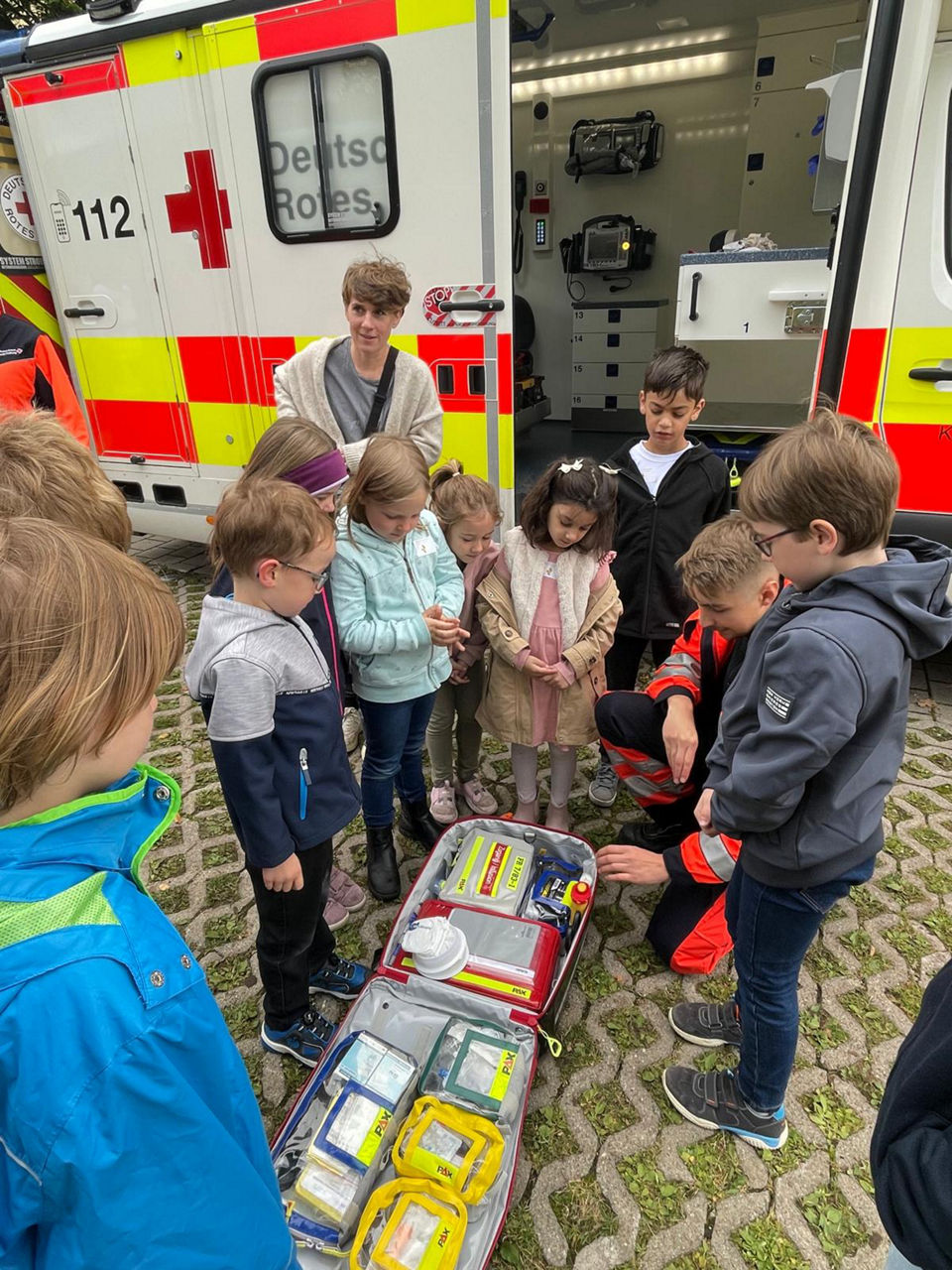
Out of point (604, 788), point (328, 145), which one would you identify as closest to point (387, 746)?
point (604, 788)

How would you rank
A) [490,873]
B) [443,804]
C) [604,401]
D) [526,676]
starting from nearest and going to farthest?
[490,873], [526,676], [443,804], [604,401]

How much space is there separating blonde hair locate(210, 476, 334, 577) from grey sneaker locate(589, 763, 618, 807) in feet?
5.74

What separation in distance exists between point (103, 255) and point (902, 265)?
389 centimetres

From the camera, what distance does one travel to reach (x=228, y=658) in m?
1.47

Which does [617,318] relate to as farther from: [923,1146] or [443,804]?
[923,1146]

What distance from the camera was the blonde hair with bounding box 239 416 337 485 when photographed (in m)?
1.80

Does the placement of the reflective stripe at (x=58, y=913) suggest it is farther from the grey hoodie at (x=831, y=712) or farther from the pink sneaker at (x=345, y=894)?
the pink sneaker at (x=345, y=894)

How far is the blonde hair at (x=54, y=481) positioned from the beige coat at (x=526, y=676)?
1149 mm

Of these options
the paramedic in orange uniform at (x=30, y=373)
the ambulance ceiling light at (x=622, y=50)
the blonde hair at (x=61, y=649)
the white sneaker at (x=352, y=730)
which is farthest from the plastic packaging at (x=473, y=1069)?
the ambulance ceiling light at (x=622, y=50)

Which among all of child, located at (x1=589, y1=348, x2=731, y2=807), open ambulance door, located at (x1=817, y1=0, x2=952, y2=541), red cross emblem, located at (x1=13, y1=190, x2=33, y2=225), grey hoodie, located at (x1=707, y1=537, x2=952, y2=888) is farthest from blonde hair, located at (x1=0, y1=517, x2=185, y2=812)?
red cross emblem, located at (x1=13, y1=190, x2=33, y2=225)

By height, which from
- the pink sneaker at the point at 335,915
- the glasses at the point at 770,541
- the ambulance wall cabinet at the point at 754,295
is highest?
the ambulance wall cabinet at the point at 754,295

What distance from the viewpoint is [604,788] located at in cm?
290

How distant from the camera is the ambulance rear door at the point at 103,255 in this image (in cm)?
377

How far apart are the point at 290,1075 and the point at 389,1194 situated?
51 cm
